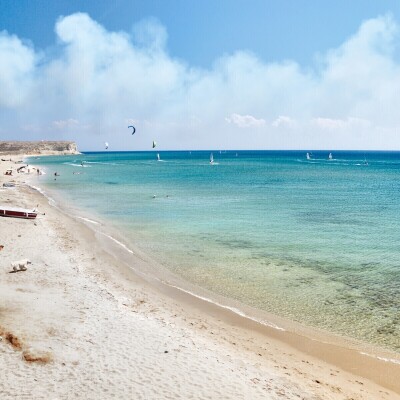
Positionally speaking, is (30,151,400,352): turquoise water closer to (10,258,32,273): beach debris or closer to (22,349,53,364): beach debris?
(10,258,32,273): beach debris

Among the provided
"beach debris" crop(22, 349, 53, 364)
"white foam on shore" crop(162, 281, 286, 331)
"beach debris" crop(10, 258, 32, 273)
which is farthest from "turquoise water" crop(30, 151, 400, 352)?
"beach debris" crop(22, 349, 53, 364)

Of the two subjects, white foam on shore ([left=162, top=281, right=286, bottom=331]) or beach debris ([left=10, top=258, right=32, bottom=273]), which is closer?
white foam on shore ([left=162, top=281, right=286, bottom=331])

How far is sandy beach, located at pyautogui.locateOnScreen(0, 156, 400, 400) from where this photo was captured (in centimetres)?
978

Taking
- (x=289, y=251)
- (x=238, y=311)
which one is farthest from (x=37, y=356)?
→ (x=289, y=251)

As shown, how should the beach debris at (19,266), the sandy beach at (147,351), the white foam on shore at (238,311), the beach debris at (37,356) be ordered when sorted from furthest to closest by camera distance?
the beach debris at (19,266) < the white foam on shore at (238,311) < the beach debris at (37,356) < the sandy beach at (147,351)

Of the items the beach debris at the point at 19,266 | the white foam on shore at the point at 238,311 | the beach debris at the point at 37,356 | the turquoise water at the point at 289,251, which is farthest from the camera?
the beach debris at the point at 19,266

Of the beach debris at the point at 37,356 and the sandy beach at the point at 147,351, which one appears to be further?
the beach debris at the point at 37,356

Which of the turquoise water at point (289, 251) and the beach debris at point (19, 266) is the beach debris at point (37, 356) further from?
the turquoise water at point (289, 251)

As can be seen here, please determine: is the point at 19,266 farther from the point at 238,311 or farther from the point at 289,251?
the point at 289,251

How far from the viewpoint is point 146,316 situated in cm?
1453

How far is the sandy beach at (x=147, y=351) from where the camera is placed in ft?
32.1

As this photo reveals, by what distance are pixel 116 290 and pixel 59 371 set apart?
23.3 ft

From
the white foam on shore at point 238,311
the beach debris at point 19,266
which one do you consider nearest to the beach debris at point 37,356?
the white foam on shore at point 238,311

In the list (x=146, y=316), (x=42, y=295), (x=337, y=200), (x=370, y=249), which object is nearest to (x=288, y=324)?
(x=146, y=316)
